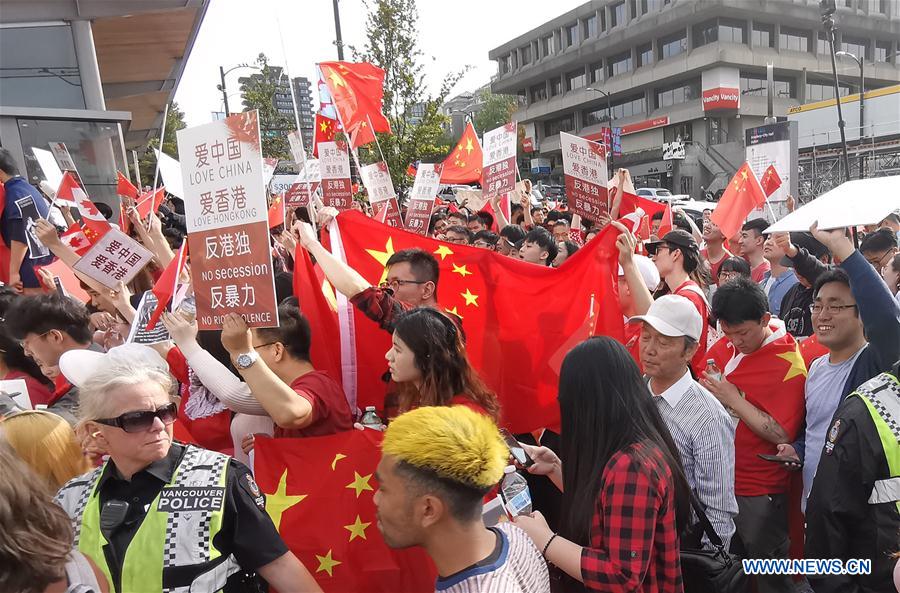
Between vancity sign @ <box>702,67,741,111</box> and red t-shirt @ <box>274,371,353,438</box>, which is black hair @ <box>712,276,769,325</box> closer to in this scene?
red t-shirt @ <box>274,371,353,438</box>

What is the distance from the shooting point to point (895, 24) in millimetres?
55625

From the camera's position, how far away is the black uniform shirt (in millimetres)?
1938

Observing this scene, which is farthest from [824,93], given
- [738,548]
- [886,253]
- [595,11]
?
[738,548]

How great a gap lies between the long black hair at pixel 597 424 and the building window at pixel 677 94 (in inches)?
2168

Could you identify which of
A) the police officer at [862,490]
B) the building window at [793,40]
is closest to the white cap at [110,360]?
the police officer at [862,490]

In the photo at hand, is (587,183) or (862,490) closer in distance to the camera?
(862,490)

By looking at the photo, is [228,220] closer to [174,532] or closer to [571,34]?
[174,532]

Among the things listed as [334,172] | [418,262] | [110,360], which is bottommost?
[110,360]

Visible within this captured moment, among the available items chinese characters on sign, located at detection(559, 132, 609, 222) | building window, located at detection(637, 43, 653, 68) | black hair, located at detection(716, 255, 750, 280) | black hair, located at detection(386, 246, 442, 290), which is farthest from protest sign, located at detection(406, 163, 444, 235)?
building window, located at detection(637, 43, 653, 68)

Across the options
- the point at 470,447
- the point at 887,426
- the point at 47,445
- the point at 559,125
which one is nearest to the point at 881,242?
the point at 887,426

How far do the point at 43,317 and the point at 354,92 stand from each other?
3800 mm

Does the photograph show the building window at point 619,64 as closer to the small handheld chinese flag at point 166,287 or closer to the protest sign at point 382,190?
the protest sign at point 382,190

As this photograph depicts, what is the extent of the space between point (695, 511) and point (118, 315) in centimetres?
401

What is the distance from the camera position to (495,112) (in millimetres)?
66000
